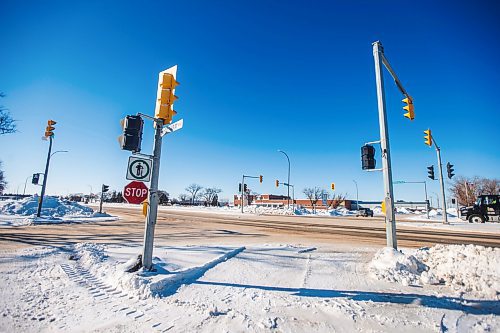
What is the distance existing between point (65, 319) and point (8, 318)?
0.76m

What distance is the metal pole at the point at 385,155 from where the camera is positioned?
6.91 metres

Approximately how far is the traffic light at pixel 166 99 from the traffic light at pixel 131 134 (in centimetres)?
62

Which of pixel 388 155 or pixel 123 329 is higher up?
pixel 388 155

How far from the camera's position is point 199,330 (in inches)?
119

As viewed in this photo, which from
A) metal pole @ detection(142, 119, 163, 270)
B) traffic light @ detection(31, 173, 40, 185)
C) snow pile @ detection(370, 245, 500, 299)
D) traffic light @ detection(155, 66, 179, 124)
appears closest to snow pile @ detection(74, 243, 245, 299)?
metal pole @ detection(142, 119, 163, 270)

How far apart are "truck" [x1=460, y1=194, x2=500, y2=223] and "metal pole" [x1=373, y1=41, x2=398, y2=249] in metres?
24.3

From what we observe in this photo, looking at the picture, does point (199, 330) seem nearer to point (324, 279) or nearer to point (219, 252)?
point (324, 279)

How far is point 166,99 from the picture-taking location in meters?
5.48

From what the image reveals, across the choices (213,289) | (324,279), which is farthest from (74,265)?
(324,279)

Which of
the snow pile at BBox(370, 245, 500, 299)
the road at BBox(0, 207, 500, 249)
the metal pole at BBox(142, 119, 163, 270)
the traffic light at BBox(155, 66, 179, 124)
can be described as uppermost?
the traffic light at BBox(155, 66, 179, 124)

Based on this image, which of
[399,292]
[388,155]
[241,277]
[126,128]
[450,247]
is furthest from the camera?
[388,155]

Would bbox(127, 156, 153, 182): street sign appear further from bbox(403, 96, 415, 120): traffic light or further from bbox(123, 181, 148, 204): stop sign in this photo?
bbox(403, 96, 415, 120): traffic light

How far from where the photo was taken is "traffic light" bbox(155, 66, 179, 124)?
5.43 meters

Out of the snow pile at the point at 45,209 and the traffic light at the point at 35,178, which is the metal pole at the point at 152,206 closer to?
the traffic light at the point at 35,178
